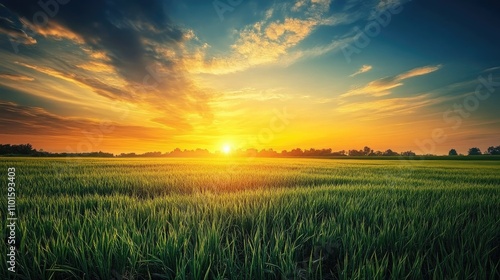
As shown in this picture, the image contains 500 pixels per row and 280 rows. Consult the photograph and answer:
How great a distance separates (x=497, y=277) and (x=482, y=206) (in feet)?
11.0

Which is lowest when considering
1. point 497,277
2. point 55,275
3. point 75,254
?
point 497,277

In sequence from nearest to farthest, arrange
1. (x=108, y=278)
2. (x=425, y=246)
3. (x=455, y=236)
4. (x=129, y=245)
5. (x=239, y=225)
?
(x=108, y=278), (x=129, y=245), (x=425, y=246), (x=455, y=236), (x=239, y=225)

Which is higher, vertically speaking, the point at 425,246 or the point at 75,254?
the point at 75,254

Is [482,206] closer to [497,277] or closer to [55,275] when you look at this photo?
[497,277]

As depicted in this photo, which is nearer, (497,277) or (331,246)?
(497,277)

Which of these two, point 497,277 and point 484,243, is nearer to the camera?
point 497,277

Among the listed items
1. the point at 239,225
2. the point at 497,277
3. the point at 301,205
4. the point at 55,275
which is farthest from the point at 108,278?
the point at 497,277

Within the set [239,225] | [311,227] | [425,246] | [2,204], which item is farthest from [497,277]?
[2,204]

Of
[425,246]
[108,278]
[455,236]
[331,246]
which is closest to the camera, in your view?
[108,278]

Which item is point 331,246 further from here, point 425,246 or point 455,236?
point 455,236

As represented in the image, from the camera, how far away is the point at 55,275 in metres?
1.86

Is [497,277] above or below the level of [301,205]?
below

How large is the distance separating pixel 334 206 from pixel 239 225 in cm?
191

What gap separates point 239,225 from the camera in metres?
3.09
